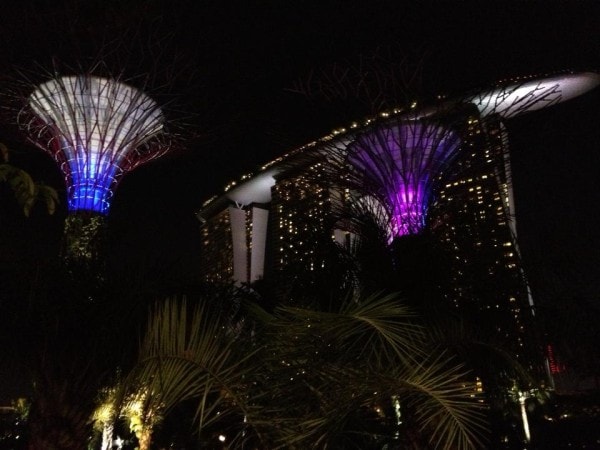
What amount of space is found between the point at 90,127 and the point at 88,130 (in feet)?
0.36

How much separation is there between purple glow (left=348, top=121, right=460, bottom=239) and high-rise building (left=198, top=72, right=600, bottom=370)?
16 millimetres

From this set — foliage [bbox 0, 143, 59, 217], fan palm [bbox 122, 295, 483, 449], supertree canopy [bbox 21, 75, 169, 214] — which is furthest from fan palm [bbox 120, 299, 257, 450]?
supertree canopy [bbox 21, 75, 169, 214]

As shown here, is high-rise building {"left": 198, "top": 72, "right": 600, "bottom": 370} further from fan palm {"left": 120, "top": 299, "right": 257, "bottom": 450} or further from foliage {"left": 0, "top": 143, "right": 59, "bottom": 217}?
foliage {"left": 0, "top": 143, "right": 59, "bottom": 217}

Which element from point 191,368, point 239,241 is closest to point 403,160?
point 191,368

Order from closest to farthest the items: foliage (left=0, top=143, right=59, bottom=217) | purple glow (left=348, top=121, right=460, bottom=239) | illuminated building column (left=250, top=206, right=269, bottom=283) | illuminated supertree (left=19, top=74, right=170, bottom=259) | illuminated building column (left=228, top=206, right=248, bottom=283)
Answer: foliage (left=0, top=143, right=59, bottom=217), purple glow (left=348, top=121, right=460, bottom=239), illuminated supertree (left=19, top=74, right=170, bottom=259), illuminated building column (left=250, top=206, right=269, bottom=283), illuminated building column (left=228, top=206, right=248, bottom=283)

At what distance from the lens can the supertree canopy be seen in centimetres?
1539

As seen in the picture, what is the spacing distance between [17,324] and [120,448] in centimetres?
609

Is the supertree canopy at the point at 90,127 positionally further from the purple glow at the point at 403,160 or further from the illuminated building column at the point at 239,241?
the illuminated building column at the point at 239,241

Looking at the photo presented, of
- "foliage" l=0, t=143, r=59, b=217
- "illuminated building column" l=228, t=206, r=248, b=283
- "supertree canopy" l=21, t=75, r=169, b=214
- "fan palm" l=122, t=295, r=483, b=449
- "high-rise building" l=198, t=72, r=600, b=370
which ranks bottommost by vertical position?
"fan palm" l=122, t=295, r=483, b=449

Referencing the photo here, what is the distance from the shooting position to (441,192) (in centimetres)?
755

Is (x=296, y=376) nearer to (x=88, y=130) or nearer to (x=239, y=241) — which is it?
(x=88, y=130)

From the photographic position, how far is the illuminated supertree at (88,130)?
50.3 ft

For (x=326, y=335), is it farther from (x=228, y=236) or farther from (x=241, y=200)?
(x=228, y=236)

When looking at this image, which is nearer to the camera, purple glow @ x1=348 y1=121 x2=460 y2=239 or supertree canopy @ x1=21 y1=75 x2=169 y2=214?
purple glow @ x1=348 y1=121 x2=460 y2=239
